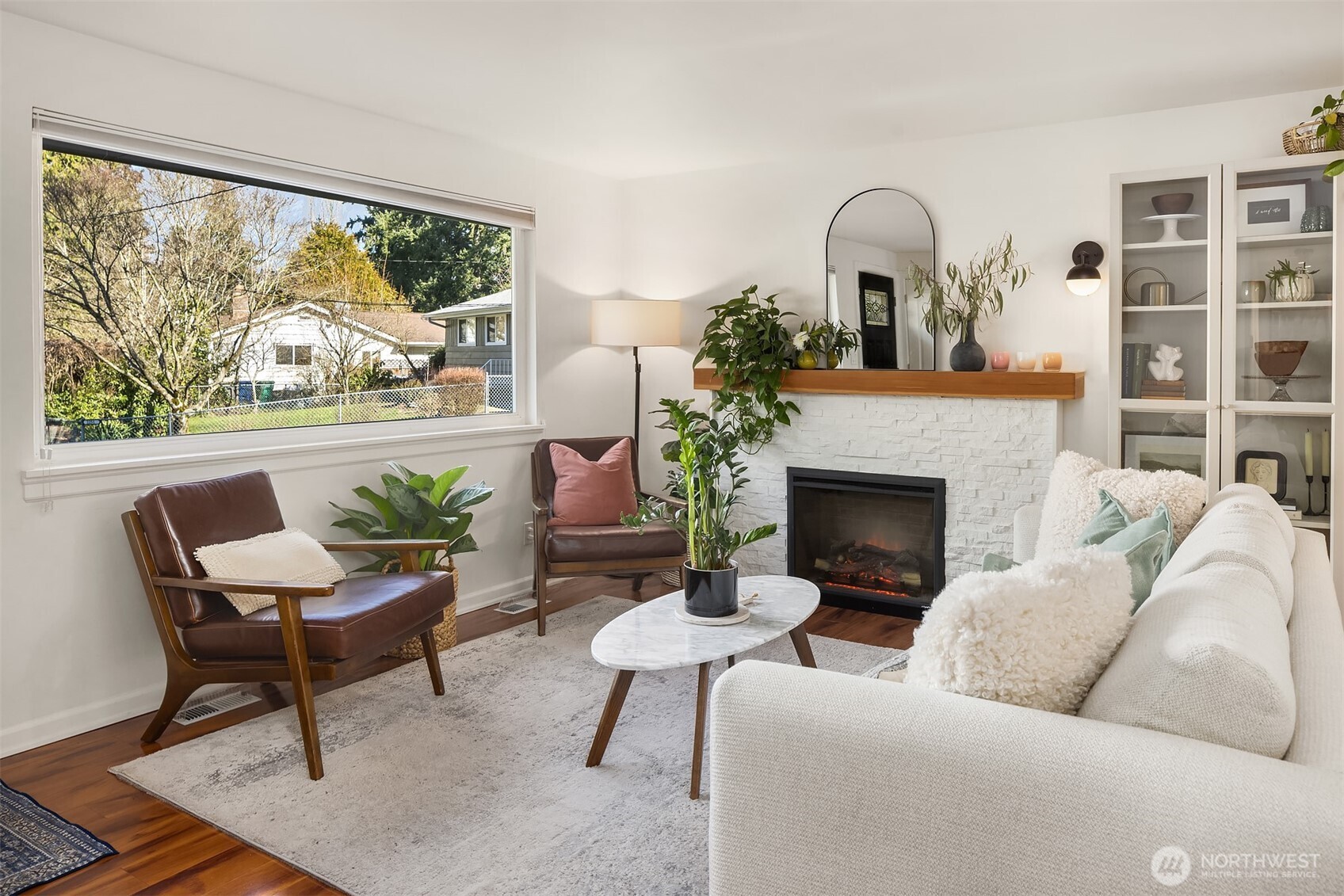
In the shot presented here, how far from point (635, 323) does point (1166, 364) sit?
256cm

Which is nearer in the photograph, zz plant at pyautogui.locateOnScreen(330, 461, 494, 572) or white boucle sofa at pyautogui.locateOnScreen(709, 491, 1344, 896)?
white boucle sofa at pyautogui.locateOnScreen(709, 491, 1344, 896)

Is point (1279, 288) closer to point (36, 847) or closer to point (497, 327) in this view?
point (497, 327)

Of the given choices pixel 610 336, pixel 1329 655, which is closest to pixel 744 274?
pixel 610 336

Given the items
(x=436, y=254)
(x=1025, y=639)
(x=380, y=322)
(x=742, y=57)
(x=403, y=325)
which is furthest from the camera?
(x=436, y=254)

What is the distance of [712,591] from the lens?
2785 mm

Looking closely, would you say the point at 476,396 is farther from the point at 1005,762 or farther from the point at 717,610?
the point at 1005,762

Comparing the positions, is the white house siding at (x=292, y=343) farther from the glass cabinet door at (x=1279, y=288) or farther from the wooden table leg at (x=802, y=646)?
the glass cabinet door at (x=1279, y=288)

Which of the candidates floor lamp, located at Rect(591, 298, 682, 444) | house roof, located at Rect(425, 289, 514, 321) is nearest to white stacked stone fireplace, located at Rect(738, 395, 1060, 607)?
floor lamp, located at Rect(591, 298, 682, 444)

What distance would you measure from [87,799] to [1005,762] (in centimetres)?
257

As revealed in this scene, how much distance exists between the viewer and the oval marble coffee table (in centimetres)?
249

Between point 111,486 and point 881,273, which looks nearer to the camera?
point 111,486

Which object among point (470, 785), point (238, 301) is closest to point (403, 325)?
point (238, 301)

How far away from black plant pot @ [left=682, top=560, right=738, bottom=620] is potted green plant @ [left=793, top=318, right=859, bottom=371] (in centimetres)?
211

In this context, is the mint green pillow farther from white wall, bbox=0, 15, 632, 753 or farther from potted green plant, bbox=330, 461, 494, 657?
white wall, bbox=0, 15, 632, 753
